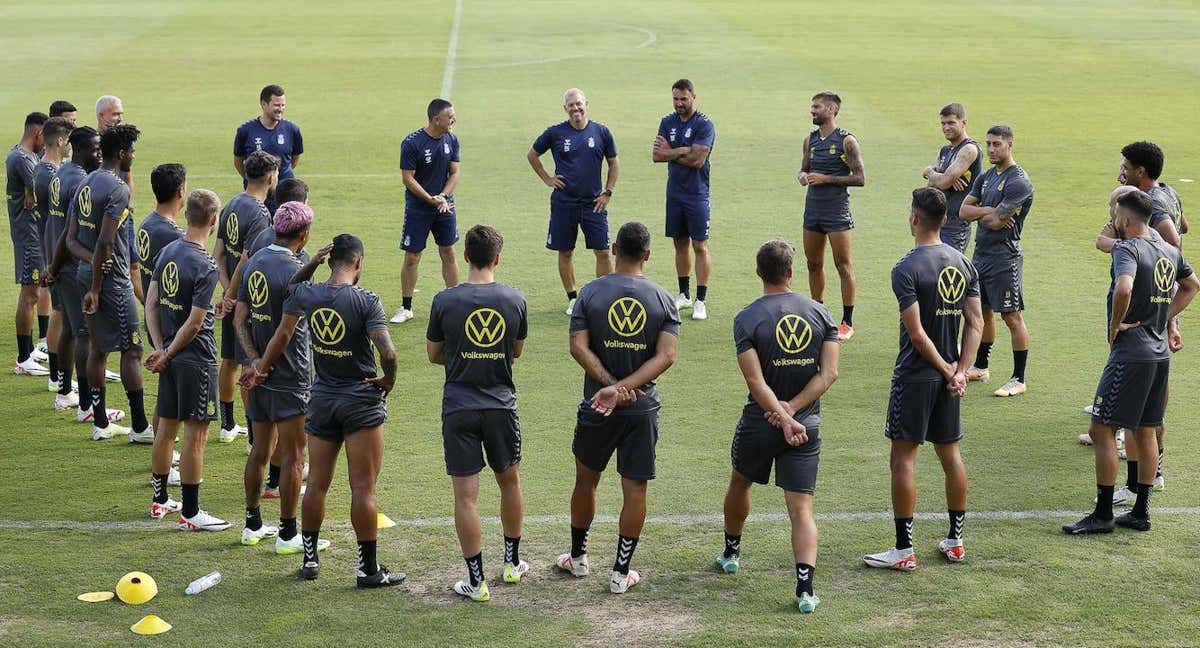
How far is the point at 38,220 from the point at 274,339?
492 centimetres

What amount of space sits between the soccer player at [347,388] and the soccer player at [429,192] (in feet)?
19.6

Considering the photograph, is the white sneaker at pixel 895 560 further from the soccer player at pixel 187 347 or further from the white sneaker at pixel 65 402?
the white sneaker at pixel 65 402

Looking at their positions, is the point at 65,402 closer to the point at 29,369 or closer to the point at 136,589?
the point at 29,369

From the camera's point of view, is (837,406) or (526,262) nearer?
(837,406)

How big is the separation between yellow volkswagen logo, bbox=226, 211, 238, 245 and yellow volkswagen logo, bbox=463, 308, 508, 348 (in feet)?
10.4

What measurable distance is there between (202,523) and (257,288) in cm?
164

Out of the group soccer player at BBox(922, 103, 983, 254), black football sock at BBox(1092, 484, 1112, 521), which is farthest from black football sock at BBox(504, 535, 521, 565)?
soccer player at BBox(922, 103, 983, 254)

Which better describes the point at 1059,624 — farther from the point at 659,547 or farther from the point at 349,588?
the point at 349,588

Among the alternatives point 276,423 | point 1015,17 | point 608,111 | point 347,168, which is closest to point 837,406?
point 276,423

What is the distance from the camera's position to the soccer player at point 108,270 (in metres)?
10.2

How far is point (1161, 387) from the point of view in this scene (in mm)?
8953

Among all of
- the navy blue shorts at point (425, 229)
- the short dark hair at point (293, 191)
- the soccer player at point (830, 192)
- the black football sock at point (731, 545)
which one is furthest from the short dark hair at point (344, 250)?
the soccer player at point (830, 192)

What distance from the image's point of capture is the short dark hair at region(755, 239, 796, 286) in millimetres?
7789

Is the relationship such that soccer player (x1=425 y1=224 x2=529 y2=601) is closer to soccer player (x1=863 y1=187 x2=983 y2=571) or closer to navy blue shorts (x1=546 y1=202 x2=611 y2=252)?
soccer player (x1=863 y1=187 x2=983 y2=571)
